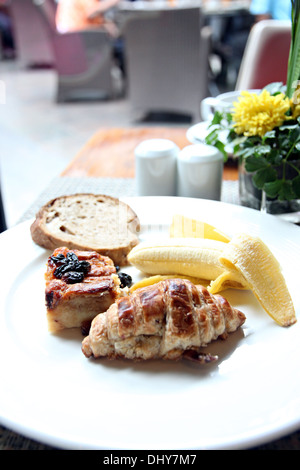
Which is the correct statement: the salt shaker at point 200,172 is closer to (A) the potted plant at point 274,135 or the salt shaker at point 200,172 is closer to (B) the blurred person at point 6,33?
(A) the potted plant at point 274,135

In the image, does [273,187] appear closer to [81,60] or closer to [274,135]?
[274,135]

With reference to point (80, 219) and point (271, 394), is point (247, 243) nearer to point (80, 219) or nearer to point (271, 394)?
point (271, 394)

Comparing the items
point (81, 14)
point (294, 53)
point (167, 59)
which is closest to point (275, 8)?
point (81, 14)

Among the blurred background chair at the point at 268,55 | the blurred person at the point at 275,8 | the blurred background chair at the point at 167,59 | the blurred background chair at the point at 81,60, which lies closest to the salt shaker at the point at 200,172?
the blurred background chair at the point at 268,55

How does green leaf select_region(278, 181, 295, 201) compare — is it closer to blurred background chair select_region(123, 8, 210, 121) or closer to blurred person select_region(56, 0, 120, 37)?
blurred background chair select_region(123, 8, 210, 121)
